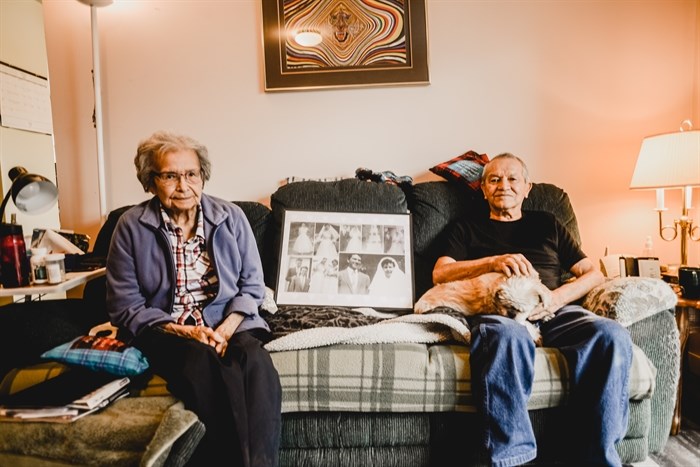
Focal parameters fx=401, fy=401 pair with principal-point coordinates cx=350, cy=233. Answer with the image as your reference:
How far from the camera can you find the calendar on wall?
199 centimetres

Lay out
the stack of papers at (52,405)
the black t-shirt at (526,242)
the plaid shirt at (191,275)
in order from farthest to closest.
Answer: the black t-shirt at (526,242), the plaid shirt at (191,275), the stack of papers at (52,405)

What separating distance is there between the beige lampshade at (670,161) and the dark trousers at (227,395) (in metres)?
1.97

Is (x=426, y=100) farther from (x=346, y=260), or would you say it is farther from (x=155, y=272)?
(x=155, y=272)

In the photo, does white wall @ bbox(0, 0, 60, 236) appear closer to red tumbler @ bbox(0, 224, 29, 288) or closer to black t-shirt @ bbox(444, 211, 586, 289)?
red tumbler @ bbox(0, 224, 29, 288)

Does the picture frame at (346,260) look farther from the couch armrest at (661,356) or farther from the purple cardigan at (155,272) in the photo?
the couch armrest at (661,356)

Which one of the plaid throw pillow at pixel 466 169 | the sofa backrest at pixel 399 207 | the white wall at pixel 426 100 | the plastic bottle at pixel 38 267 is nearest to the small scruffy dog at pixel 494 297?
the sofa backrest at pixel 399 207

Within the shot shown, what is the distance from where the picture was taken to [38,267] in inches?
58.1

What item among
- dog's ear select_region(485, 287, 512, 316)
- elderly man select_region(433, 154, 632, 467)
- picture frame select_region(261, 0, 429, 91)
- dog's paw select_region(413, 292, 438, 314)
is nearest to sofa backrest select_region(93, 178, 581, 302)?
dog's paw select_region(413, 292, 438, 314)

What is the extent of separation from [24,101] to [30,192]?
1.05 m

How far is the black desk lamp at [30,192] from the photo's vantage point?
54.2 inches

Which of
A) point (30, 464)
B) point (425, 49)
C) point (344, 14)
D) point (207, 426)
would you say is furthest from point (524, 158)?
point (30, 464)

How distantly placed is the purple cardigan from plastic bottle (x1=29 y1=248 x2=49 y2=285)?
0.25m

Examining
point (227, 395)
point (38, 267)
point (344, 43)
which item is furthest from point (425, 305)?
point (344, 43)

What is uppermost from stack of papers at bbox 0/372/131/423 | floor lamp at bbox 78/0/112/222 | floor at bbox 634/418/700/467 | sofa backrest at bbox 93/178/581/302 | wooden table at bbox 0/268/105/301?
floor lamp at bbox 78/0/112/222
